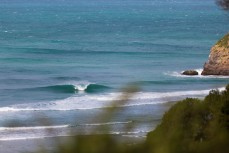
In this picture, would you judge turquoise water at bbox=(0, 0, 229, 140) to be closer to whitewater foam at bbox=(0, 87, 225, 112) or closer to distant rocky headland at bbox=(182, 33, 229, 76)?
whitewater foam at bbox=(0, 87, 225, 112)

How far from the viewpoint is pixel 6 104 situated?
3612cm

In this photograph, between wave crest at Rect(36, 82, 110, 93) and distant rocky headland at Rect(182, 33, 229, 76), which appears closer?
wave crest at Rect(36, 82, 110, 93)

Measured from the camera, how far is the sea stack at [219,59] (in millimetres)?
46750

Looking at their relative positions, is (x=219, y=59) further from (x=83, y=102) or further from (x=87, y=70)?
(x=83, y=102)

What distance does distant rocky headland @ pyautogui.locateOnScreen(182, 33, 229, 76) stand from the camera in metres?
46.8

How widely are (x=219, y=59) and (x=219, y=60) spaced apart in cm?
20

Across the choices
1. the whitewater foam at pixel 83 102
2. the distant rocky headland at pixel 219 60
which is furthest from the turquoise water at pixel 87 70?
the distant rocky headland at pixel 219 60

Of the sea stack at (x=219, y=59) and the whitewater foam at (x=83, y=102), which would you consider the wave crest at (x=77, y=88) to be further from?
the sea stack at (x=219, y=59)

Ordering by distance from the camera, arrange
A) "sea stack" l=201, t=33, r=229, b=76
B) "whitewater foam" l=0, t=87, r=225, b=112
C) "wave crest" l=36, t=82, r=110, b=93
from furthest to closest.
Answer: "sea stack" l=201, t=33, r=229, b=76 < "wave crest" l=36, t=82, r=110, b=93 < "whitewater foam" l=0, t=87, r=225, b=112

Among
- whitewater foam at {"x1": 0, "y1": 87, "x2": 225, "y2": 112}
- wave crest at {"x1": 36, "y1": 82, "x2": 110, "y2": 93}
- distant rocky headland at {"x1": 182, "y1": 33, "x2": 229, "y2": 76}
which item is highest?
distant rocky headland at {"x1": 182, "y1": 33, "x2": 229, "y2": 76}

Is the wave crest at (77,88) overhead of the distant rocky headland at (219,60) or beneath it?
beneath

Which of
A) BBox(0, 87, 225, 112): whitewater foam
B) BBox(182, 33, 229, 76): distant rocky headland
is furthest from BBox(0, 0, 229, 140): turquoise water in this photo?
BBox(182, 33, 229, 76): distant rocky headland

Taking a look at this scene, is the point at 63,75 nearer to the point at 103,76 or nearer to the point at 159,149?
the point at 103,76

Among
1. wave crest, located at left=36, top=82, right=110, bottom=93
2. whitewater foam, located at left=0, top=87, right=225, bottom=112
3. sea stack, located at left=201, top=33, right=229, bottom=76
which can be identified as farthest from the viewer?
sea stack, located at left=201, top=33, right=229, bottom=76
